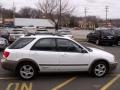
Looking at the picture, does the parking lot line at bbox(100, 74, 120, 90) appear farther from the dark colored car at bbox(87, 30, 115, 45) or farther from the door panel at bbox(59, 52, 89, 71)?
the dark colored car at bbox(87, 30, 115, 45)

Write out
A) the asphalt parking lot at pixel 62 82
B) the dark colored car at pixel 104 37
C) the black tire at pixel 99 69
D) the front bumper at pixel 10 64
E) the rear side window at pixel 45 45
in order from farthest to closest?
the dark colored car at pixel 104 37 < the black tire at pixel 99 69 < the rear side window at pixel 45 45 < the front bumper at pixel 10 64 < the asphalt parking lot at pixel 62 82

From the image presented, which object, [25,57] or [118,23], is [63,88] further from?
[118,23]

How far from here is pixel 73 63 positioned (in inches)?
392

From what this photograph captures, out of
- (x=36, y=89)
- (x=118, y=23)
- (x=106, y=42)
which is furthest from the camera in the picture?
(x=118, y=23)

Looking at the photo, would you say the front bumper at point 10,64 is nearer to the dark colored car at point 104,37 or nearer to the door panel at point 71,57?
the door panel at point 71,57

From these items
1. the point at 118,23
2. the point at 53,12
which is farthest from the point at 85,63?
the point at 118,23

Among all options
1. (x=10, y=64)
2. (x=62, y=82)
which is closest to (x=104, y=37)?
(x=62, y=82)

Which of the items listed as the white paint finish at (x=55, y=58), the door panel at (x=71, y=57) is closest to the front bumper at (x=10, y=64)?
the white paint finish at (x=55, y=58)

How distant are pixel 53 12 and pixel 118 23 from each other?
77276 mm

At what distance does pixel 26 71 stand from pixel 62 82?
3.94 feet

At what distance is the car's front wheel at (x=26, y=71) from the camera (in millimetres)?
9664

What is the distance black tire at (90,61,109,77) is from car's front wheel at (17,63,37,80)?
2.01 metres

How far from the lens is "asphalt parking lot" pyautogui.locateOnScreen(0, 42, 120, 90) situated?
28.7 ft

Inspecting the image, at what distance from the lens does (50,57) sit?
32.1 feet
